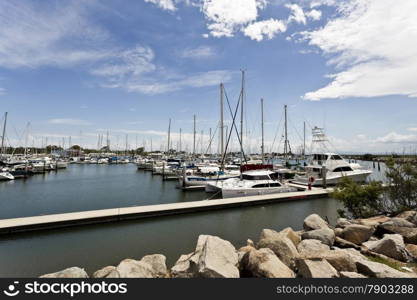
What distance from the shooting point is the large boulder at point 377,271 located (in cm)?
551

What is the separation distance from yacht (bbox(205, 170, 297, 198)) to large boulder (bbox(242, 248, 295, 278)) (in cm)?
1574

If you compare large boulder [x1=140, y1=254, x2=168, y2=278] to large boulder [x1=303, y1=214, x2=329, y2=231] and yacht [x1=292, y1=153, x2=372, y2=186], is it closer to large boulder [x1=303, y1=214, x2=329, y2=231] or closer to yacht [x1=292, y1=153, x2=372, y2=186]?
large boulder [x1=303, y1=214, x2=329, y2=231]

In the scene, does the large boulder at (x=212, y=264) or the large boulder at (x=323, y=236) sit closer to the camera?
the large boulder at (x=212, y=264)

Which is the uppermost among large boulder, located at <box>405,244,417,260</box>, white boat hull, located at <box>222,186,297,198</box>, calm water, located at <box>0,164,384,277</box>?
large boulder, located at <box>405,244,417,260</box>

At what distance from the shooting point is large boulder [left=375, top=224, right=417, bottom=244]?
9062mm

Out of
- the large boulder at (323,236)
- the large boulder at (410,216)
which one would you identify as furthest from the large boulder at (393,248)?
the large boulder at (410,216)

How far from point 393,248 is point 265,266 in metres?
A: 5.40

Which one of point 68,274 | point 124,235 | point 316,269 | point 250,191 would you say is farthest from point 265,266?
point 250,191

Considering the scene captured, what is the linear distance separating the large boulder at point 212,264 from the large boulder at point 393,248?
574 centimetres

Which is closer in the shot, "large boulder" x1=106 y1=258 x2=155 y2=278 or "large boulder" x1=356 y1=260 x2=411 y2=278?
"large boulder" x1=356 y1=260 x2=411 y2=278

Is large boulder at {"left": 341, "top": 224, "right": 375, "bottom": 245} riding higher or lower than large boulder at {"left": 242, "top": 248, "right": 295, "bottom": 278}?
lower

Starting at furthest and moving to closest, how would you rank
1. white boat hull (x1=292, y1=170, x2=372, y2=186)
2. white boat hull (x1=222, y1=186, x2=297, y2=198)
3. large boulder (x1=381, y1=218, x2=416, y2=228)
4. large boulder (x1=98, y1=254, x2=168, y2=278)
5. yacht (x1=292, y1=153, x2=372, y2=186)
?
yacht (x1=292, y1=153, x2=372, y2=186)
white boat hull (x1=292, y1=170, x2=372, y2=186)
white boat hull (x1=222, y1=186, x2=297, y2=198)
large boulder (x1=381, y1=218, x2=416, y2=228)
large boulder (x1=98, y1=254, x2=168, y2=278)

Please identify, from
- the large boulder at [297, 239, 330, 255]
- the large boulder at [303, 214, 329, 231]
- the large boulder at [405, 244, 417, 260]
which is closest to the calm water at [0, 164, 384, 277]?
the large boulder at [303, 214, 329, 231]

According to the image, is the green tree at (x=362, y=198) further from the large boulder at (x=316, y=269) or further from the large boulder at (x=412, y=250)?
the large boulder at (x=316, y=269)
